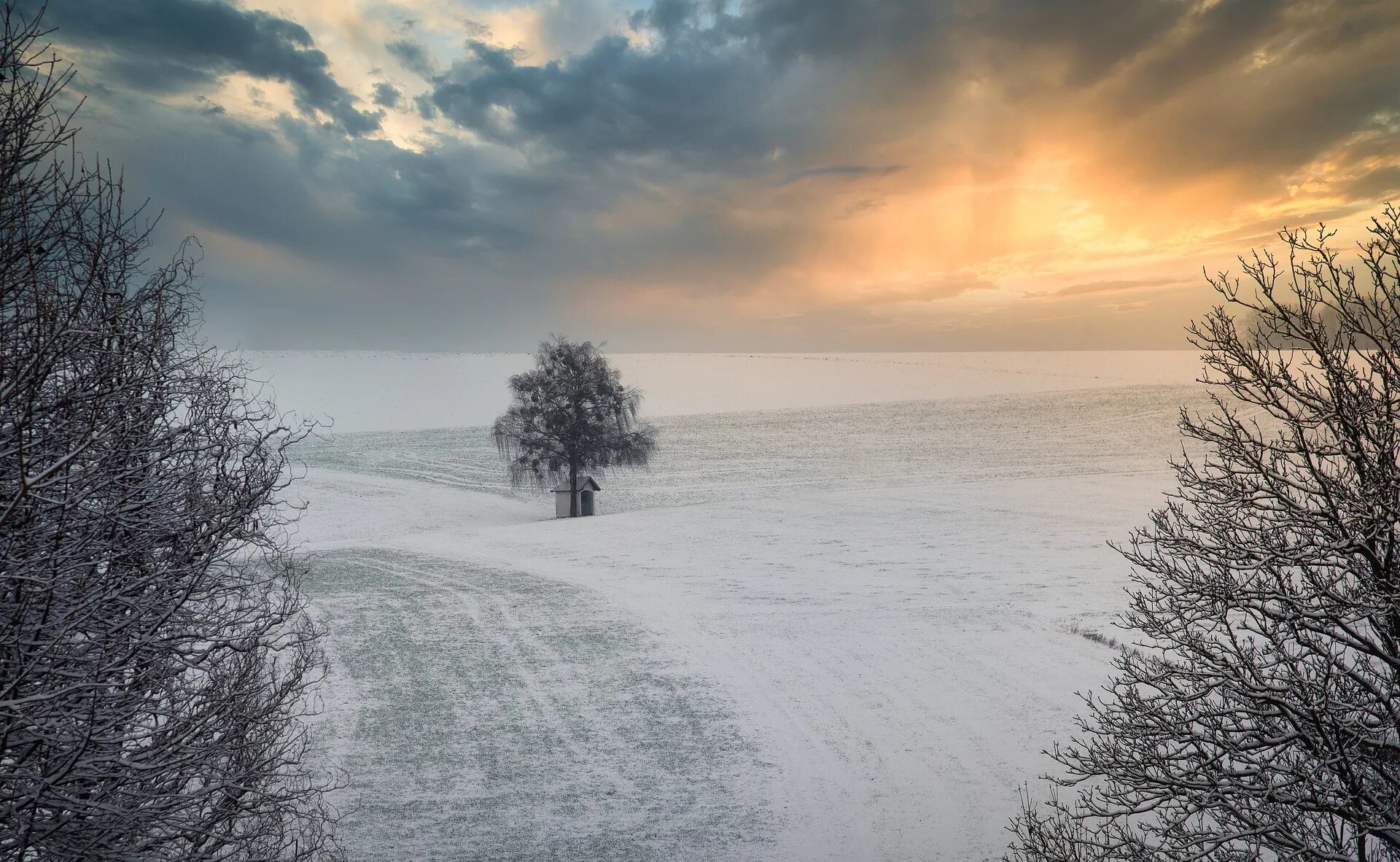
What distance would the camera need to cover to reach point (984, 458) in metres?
65.5

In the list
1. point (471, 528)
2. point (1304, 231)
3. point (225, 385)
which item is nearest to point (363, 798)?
point (225, 385)

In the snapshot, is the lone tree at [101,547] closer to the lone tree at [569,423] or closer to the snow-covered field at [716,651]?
the snow-covered field at [716,651]

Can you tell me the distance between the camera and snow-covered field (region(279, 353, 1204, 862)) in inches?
572

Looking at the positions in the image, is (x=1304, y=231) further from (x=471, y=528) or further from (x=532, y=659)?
(x=471, y=528)

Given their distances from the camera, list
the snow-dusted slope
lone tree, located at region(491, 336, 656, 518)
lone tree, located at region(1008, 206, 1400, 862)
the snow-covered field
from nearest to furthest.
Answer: lone tree, located at region(1008, 206, 1400, 862)
the snow-covered field
lone tree, located at region(491, 336, 656, 518)
the snow-dusted slope

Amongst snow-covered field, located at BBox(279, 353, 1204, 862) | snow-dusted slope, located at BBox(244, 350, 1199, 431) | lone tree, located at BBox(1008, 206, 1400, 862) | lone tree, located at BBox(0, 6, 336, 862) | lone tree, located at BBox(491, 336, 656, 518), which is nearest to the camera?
lone tree, located at BBox(0, 6, 336, 862)

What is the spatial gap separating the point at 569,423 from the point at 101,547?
4271 centimetres

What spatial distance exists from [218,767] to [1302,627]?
13.5 meters

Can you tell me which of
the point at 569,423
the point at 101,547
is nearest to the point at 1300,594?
the point at 101,547

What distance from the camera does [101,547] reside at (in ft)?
27.2

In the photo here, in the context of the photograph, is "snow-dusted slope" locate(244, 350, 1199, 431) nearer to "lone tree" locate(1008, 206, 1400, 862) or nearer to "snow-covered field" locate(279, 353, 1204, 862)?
"snow-covered field" locate(279, 353, 1204, 862)

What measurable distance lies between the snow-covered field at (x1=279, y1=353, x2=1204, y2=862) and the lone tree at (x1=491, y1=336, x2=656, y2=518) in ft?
11.7

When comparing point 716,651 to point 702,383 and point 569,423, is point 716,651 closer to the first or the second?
point 569,423

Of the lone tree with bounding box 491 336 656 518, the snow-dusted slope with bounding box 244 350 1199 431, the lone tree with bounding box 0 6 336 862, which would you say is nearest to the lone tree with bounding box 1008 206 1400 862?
the lone tree with bounding box 0 6 336 862
